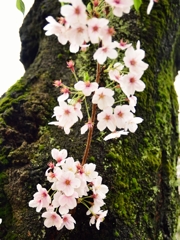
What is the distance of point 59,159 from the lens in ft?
3.28

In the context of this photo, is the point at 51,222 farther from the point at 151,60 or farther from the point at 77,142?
the point at 151,60

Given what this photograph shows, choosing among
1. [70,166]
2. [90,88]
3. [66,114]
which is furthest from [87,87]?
[70,166]

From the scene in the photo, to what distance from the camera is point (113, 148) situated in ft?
4.19

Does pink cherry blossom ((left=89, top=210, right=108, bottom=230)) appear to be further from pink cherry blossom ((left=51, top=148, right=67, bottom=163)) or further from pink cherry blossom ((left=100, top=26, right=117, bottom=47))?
pink cherry blossom ((left=100, top=26, right=117, bottom=47))

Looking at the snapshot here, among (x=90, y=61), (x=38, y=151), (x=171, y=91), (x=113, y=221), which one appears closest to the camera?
(x=113, y=221)

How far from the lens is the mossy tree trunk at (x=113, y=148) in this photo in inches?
45.8

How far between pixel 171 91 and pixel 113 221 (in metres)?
0.86

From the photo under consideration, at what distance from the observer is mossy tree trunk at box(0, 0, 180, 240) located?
1163 millimetres

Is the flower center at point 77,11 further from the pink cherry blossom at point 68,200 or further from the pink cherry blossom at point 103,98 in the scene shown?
the pink cherry blossom at point 68,200

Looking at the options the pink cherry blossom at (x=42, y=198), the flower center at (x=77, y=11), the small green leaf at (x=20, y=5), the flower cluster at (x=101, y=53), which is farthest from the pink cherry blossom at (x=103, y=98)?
the small green leaf at (x=20, y=5)

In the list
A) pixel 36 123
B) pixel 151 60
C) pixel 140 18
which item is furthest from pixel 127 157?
pixel 140 18

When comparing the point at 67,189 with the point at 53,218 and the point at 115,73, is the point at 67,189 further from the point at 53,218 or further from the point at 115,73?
the point at 115,73

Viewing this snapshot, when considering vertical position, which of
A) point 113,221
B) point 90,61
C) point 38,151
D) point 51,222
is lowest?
point 51,222

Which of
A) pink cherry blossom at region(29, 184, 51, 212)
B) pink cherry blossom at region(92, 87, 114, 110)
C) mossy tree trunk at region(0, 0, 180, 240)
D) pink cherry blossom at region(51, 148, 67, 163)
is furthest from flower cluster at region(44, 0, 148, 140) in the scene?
mossy tree trunk at region(0, 0, 180, 240)
